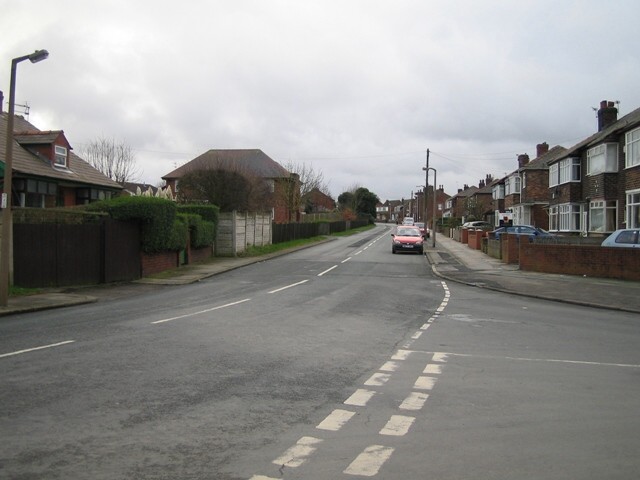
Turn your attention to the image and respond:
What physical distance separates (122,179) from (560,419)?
51546 mm

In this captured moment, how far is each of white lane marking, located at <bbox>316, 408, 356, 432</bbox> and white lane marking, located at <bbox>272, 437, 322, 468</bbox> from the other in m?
0.34

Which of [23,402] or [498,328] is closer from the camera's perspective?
[23,402]

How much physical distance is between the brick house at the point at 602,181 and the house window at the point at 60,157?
28.4 meters

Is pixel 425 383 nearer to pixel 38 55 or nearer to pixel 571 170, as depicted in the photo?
pixel 38 55

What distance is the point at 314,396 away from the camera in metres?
6.38

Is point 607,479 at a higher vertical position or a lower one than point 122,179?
lower

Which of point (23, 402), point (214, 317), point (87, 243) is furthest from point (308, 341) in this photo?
point (87, 243)

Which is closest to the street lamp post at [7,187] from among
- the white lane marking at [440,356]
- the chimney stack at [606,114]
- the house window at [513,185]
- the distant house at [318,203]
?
the white lane marking at [440,356]

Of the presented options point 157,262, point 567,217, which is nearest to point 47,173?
point 157,262

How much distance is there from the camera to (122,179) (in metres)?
52.5

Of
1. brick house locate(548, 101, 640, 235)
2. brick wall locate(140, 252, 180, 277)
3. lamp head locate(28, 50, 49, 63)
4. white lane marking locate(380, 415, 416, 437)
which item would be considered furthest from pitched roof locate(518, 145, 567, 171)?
white lane marking locate(380, 415, 416, 437)

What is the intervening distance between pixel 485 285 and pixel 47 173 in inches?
837

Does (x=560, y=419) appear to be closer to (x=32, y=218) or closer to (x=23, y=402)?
(x=23, y=402)

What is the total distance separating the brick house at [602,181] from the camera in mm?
27906
